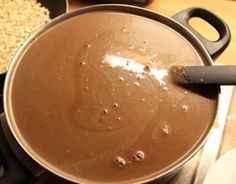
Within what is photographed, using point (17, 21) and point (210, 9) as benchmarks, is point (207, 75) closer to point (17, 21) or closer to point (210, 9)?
point (210, 9)

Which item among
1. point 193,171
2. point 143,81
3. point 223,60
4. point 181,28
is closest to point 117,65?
point 143,81

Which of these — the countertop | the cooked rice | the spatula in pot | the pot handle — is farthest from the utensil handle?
the cooked rice

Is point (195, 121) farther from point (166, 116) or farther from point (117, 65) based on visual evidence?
point (117, 65)

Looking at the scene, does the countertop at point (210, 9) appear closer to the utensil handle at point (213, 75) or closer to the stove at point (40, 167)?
the stove at point (40, 167)

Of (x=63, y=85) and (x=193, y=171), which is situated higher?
(x=63, y=85)

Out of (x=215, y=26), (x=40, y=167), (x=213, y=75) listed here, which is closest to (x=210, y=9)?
(x=215, y=26)

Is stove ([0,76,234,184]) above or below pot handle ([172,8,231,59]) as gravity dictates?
below

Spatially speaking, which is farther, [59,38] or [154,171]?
[59,38]

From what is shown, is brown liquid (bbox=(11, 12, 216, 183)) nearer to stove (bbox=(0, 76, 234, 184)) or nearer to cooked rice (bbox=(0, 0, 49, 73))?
stove (bbox=(0, 76, 234, 184))
